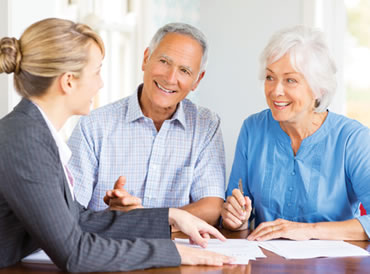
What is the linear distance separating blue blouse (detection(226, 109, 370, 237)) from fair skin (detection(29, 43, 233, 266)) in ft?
2.44

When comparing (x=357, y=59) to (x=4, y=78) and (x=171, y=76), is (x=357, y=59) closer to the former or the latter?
(x=171, y=76)

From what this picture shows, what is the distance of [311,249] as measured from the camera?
164cm

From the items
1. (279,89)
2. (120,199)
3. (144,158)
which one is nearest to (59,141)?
(120,199)

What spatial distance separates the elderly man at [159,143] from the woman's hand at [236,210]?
16cm

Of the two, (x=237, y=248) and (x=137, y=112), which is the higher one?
(x=137, y=112)

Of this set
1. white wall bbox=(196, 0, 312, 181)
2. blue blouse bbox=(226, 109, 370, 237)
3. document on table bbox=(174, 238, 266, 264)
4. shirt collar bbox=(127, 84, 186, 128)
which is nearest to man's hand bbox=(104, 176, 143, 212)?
document on table bbox=(174, 238, 266, 264)

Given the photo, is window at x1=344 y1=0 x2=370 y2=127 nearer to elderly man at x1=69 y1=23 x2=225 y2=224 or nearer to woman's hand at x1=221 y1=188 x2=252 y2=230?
elderly man at x1=69 y1=23 x2=225 y2=224

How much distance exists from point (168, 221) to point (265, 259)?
0.32 m

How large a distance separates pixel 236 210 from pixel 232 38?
9.29 feet

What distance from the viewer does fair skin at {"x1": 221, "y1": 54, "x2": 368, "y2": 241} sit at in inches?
71.7

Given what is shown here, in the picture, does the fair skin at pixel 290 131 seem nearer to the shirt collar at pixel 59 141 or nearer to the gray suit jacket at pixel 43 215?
the gray suit jacket at pixel 43 215

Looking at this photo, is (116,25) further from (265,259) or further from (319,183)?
(265,259)

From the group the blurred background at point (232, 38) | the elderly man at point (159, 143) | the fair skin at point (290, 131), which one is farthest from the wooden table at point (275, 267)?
the blurred background at point (232, 38)

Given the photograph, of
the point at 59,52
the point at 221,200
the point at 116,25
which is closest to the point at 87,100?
the point at 59,52
